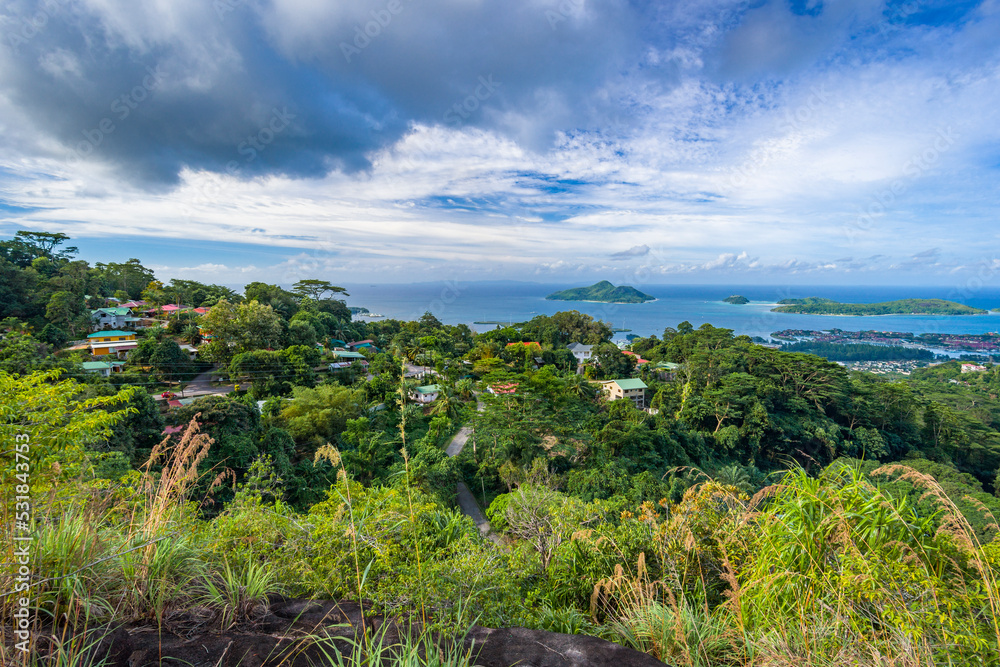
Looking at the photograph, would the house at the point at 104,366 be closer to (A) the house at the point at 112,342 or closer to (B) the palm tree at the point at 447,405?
(A) the house at the point at 112,342

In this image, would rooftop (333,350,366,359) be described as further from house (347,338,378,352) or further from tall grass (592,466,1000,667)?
tall grass (592,466,1000,667)

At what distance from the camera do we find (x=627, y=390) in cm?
2495

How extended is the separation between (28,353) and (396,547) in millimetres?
15767

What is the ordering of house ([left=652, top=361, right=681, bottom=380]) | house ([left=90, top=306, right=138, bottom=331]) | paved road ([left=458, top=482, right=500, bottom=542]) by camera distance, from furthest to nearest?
house ([left=652, top=361, right=681, bottom=380])
house ([left=90, top=306, right=138, bottom=331])
paved road ([left=458, top=482, right=500, bottom=542])

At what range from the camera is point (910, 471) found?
1.69 m

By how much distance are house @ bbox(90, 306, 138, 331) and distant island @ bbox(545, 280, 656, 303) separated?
86.6m

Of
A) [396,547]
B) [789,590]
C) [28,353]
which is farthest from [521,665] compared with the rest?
[28,353]

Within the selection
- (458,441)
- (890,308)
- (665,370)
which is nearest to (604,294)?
(890,308)

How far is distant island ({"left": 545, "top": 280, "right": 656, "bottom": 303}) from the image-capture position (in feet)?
314

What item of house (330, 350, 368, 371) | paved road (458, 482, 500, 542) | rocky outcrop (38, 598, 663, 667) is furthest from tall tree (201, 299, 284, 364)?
rocky outcrop (38, 598, 663, 667)

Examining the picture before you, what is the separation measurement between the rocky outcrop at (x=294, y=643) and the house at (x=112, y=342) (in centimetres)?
2127

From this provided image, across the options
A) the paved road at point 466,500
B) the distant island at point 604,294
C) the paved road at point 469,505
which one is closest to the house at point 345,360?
the paved road at point 466,500

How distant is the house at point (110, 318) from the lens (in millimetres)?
19750

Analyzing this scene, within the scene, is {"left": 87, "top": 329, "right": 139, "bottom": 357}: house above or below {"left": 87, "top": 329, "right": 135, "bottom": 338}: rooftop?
below
